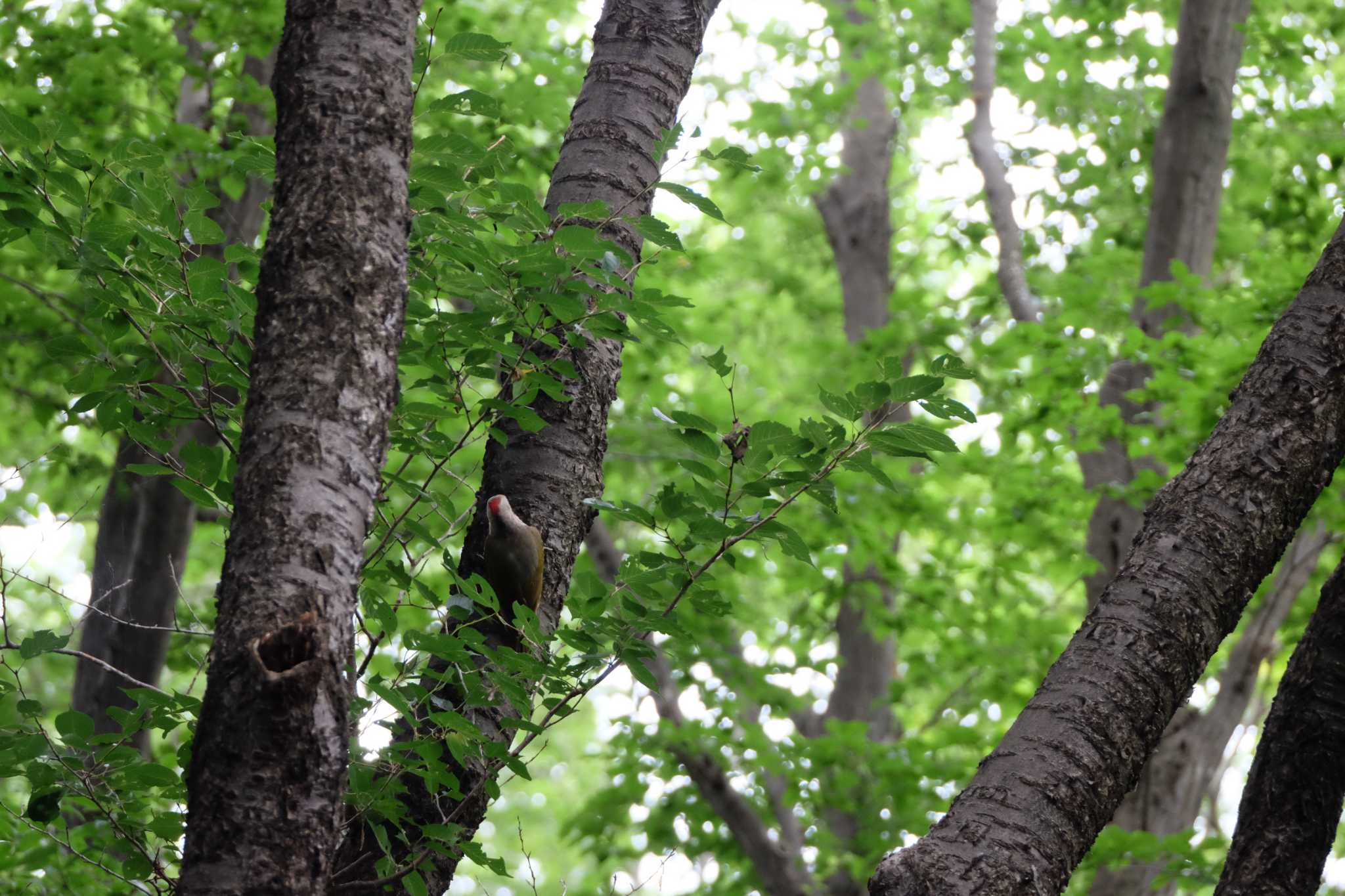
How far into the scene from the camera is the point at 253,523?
148 centimetres

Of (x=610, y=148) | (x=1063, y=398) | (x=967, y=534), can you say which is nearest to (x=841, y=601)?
(x=967, y=534)

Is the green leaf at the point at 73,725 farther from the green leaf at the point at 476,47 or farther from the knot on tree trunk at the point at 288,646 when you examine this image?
the green leaf at the point at 476,47

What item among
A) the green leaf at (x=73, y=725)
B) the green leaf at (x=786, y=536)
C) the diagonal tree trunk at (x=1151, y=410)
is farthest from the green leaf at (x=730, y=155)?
the diagonal tree trunk at (x=1151, y=410)

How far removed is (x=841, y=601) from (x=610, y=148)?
22.1 feet

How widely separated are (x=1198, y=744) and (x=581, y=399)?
5.63m

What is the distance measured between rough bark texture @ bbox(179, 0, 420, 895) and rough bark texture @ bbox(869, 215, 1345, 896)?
914mm

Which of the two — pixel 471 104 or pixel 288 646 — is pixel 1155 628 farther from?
pixel 471 104

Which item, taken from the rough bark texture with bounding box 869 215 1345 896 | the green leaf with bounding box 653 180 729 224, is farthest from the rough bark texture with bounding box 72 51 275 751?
the rough bark texture with bounding box 869 215 1345 896

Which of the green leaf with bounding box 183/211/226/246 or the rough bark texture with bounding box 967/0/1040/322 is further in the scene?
the rough bark texture with bounding box 967/0/1040/322

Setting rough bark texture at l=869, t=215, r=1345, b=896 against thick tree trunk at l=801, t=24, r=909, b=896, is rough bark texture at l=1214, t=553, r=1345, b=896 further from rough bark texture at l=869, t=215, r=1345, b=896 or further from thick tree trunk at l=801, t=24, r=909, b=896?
thick tree trunk at l=801, t=24, r=909, b=896

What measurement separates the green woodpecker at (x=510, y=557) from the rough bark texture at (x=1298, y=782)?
154 cm

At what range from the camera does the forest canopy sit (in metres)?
1.70

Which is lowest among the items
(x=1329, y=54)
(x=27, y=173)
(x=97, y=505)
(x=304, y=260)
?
(x=304, y=260)

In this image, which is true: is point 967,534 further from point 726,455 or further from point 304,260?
point 304,260
